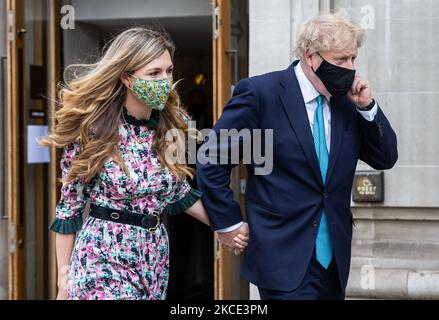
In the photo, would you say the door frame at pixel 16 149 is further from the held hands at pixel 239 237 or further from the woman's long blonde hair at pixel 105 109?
the held hands at pixel 239 237

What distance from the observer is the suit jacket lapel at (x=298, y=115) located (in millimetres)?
3258

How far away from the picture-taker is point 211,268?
7.73 meters

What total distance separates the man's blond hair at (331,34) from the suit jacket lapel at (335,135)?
0.30 metres

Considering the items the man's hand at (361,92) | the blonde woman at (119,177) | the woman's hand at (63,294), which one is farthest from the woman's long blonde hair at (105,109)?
the man's hand at (361,92)

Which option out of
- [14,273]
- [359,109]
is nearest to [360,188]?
[359,109]

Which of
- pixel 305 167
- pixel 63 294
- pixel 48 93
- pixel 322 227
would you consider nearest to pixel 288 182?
pixel 305 167

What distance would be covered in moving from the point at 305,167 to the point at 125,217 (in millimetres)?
828

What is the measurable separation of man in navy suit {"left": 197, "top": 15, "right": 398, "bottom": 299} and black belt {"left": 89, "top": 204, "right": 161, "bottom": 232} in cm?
31

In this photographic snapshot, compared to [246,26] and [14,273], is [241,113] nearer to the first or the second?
[246,26]

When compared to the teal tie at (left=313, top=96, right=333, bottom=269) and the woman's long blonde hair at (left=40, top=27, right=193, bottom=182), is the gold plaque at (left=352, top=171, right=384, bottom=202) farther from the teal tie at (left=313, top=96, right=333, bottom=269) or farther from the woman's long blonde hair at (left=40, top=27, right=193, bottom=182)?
the woman's long blonde hair at (left=40, top=27, right=193, bottom=182)

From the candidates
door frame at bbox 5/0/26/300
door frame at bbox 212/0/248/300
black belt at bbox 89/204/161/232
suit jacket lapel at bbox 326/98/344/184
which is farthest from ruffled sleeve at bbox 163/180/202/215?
door frame at bbox 5/0/26/300

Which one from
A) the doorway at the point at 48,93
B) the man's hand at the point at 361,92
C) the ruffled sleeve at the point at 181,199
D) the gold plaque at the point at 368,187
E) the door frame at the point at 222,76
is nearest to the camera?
the man's hand at the point at 361,92

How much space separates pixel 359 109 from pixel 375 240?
2369 mm

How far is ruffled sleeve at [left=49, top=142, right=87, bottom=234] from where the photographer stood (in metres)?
3.30
